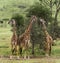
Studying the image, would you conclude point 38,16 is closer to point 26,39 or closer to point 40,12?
point 40,12

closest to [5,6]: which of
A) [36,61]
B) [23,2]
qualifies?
[23,2]

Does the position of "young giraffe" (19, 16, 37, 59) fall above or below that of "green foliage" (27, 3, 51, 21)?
below

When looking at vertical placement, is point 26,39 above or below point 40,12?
below

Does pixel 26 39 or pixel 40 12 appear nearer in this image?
pixel 26 39

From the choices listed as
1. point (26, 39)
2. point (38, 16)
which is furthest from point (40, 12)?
point (26, 39)

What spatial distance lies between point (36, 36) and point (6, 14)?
137ft

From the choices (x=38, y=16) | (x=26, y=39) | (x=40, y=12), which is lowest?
(x=26, y=39)

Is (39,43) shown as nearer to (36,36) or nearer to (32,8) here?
(36,36)

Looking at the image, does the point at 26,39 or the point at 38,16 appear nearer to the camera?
the point at 26,39

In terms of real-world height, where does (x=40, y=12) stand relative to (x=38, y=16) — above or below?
above

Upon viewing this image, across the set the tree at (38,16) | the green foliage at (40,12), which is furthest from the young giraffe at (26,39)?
the green foliage at (40,12)

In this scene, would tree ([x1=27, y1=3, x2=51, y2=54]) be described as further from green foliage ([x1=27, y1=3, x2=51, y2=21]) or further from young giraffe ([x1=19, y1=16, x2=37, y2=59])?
young giraffe ([x1=19, y1=16, x2=37, y2=59])

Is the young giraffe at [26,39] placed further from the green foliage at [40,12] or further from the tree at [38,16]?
the green foliage at [40,12]

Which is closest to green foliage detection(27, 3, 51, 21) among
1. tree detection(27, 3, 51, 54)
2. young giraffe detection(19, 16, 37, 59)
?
tree detection(27, 3, 51, 54)
